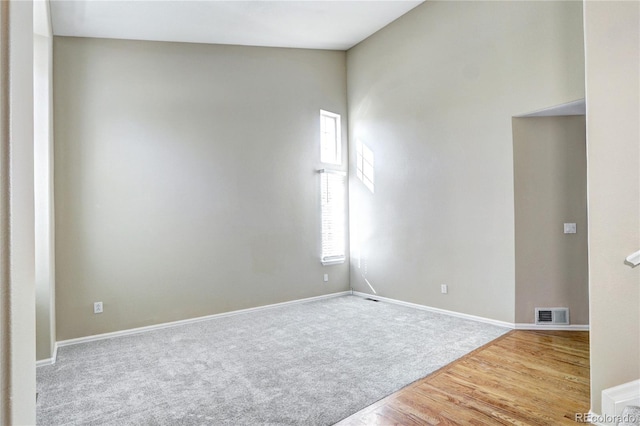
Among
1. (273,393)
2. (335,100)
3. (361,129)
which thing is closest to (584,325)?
→ (273,393)

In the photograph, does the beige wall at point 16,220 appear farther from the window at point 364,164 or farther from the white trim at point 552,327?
the window at point 364,164

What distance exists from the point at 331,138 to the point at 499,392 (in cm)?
443

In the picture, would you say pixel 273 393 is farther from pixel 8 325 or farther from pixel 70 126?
pixel 70 126

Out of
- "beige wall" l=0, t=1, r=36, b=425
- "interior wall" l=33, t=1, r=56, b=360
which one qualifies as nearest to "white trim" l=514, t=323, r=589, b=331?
"beige wall" l=0, t=1, r=36, b=425

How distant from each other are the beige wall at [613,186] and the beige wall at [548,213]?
1921 mm

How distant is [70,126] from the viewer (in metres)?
4.04

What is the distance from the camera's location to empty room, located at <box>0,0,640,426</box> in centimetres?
242

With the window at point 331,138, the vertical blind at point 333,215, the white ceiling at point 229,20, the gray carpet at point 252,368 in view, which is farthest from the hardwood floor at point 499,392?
the white ceiling at point 229,20

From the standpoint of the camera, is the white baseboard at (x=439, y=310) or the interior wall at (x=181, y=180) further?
the white baseboard at (x=439, y=310)

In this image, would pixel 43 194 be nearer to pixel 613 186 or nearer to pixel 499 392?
pixel 499 392

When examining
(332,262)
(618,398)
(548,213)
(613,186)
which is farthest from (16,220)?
(332,262)

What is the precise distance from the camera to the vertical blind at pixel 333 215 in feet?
19.4

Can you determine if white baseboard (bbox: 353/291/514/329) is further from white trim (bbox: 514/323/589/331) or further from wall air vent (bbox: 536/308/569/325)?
wall air vent (bbox: 536/308/569/325)

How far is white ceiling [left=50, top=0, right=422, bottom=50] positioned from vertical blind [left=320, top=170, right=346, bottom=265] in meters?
2.02
